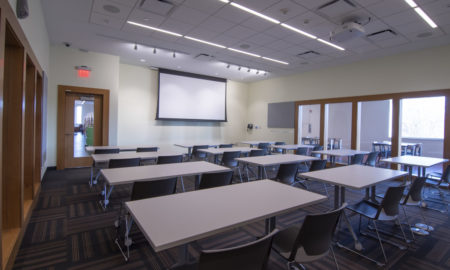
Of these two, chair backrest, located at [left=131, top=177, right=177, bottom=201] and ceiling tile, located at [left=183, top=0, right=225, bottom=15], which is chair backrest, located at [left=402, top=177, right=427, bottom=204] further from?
ceiling tile, located at [left=183, top=0, right=225, bottom=15]

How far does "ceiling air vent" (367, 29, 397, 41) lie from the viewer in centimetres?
491

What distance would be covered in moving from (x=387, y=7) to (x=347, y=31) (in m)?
0.65

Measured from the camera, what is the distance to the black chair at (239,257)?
1.10 meters

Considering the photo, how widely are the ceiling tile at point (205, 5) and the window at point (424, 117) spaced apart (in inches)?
218

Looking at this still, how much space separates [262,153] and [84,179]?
4206 mm

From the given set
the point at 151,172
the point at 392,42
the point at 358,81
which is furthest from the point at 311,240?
the point at 358,81

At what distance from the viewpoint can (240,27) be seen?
4.85 metres

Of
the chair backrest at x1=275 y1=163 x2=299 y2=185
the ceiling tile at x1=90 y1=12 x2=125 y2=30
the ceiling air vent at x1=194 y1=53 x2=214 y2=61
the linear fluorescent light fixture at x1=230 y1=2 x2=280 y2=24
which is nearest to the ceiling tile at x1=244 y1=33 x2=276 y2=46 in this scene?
the linear fluorescent light fixture at x1=230 y1=2 x2=280 y2=24

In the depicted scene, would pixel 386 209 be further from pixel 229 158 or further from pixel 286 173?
pixel 229 158

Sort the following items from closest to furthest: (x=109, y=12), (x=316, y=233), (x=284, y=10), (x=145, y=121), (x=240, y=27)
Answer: (x=316, y=233) → (x=284, y=10) → (x=109, y=12) → (x=240, y=27) → (x=145, y=121)

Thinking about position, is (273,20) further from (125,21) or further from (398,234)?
(398,234)

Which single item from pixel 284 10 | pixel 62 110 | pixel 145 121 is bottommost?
pixel 145 121

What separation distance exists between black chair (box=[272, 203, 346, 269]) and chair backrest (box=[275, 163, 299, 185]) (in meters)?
2.23

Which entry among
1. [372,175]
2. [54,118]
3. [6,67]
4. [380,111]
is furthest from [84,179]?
[380,111]
